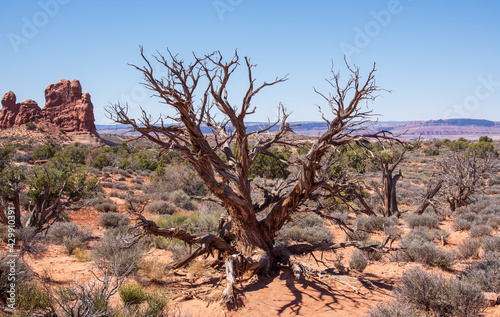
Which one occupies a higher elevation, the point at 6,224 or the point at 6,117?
the point at 6,117

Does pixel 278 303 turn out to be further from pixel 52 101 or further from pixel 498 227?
pixel 52 101

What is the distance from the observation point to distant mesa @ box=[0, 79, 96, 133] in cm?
7944

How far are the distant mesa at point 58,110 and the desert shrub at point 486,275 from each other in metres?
90.9

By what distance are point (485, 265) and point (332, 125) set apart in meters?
3.95

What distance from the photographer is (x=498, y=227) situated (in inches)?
378

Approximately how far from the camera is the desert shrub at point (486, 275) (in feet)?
16.0

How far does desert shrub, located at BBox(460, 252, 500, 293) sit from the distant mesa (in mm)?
90930

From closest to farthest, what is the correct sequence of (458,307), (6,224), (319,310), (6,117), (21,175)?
(458,307)
(319,310)
(6,224)
(21,175)
(6,117)

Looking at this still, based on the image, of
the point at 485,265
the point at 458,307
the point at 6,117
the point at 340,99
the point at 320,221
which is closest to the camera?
the point at 458,307

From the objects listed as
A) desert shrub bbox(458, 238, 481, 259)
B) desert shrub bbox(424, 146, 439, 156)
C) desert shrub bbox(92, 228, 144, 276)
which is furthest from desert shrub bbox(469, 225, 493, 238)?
desert shrub bbox(424, 146, 439, 156)

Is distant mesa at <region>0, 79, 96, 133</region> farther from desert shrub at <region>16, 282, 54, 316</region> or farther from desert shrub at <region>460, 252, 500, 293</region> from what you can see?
desert shrub at <region>460, 252, 500, 293</region>

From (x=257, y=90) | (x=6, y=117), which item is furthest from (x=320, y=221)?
(x=6, y=117)

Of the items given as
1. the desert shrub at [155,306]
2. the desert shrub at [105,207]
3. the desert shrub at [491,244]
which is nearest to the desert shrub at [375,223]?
the desert shrub at [491,244]

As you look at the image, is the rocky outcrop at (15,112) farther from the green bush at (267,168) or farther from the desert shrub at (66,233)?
the desert shrub at (66,233)
